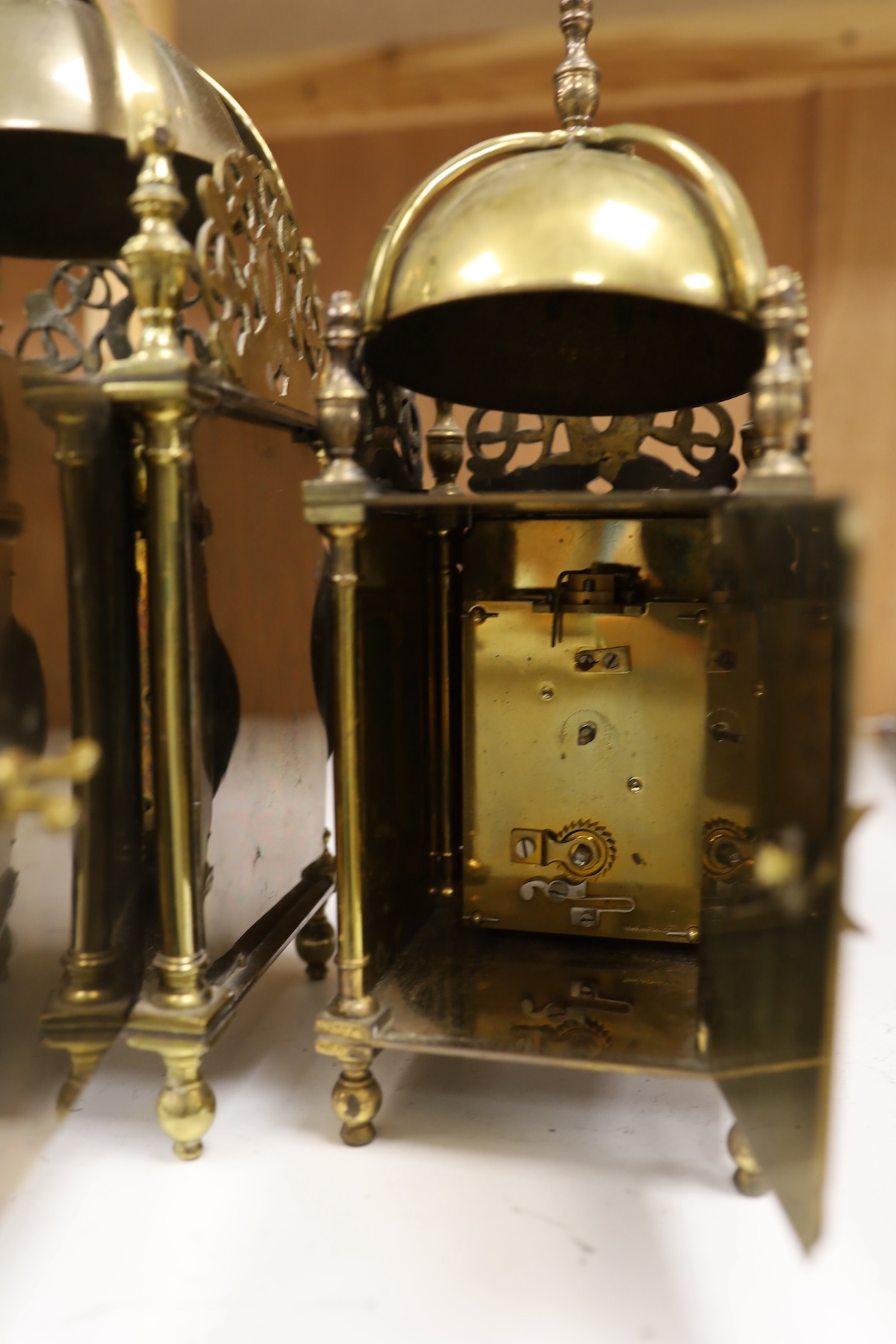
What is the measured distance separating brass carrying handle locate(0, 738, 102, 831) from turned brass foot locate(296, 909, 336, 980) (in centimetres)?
65

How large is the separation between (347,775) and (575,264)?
54 cm

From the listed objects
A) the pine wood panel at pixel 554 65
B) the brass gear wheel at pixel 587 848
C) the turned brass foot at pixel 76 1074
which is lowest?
the turned brass foot at pixel 76 1074

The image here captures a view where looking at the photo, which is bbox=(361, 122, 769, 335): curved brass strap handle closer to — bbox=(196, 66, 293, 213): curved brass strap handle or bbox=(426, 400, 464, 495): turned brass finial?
bbox=(196, 66, 293, 213): curved brass strap handle

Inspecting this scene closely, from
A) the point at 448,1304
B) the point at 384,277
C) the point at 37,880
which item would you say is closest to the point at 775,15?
the point at 384,277

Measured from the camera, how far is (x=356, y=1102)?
41.6 inches

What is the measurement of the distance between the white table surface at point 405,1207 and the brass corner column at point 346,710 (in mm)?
103

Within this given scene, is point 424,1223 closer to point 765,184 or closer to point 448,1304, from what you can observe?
point 448,1304

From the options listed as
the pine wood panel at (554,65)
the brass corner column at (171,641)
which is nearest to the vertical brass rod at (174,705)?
the brass corner column at (171,641)

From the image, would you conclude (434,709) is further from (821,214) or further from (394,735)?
(821,214)

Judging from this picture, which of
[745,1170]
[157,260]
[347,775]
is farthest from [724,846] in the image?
[157,260]

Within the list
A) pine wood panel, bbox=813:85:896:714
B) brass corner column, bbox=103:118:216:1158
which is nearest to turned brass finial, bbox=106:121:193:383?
brass corner column, bbox=103:118:216:1158

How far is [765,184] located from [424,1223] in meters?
2.30

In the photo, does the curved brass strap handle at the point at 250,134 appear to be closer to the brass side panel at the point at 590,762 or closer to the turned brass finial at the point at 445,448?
the turned brass finial at the point at 445,448

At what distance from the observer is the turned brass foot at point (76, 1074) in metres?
0.99
